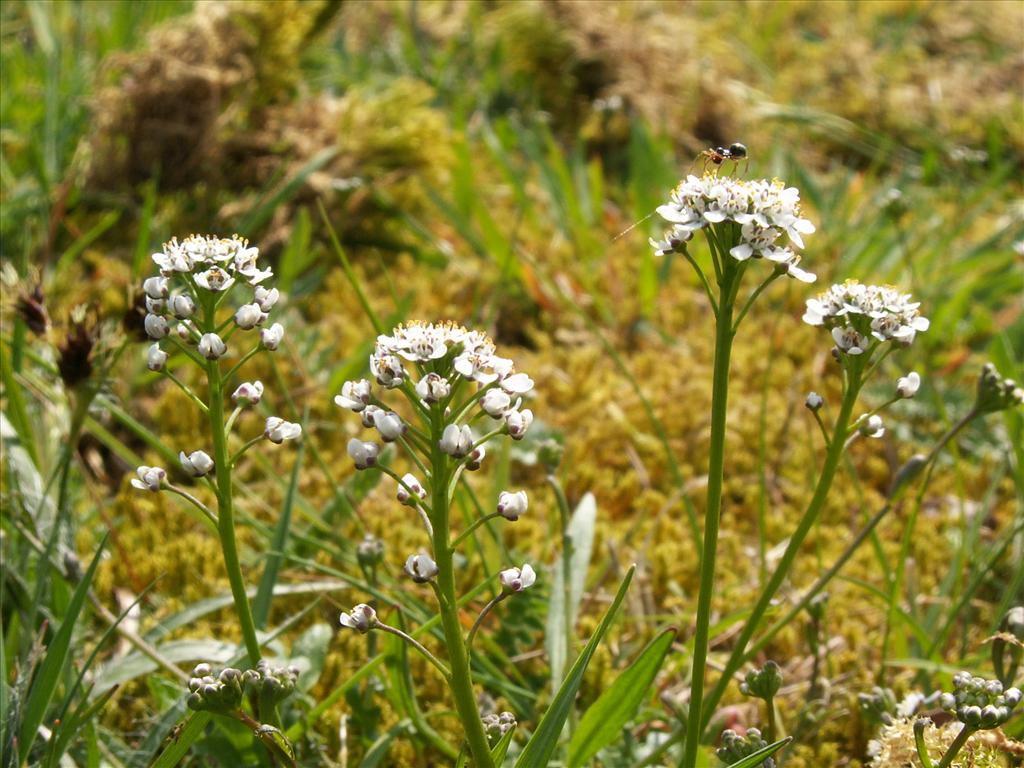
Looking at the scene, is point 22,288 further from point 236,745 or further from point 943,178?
point 943,178

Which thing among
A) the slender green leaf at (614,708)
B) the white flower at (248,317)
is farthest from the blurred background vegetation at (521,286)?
the white flower at (248,317)

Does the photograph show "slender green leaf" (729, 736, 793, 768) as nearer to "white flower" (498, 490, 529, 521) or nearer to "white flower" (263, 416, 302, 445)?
"white flower" (498, 490, 529, 521)

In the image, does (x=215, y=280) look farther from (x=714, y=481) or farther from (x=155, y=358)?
(x=714, y=481)

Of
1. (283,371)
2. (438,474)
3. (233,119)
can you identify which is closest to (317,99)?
(233,119)

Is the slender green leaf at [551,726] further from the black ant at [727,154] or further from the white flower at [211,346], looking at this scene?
the black ant at [727,154]

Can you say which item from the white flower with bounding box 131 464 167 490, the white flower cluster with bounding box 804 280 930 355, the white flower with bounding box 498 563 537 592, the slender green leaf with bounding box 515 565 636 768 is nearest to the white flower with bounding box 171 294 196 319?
the white flower with bounding box 131 464 167 490

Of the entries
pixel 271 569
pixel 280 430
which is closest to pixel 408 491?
pixel 280 430

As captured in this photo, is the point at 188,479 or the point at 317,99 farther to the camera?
the point at 317,99
